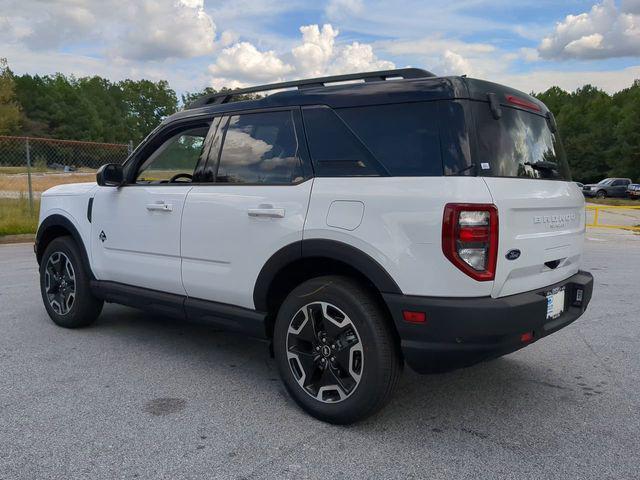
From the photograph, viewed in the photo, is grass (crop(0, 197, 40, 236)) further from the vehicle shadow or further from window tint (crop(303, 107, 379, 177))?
window tint (crop(303, 107, 379, 177))

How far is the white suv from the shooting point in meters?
2.88

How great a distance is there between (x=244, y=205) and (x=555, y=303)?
1.95 metres

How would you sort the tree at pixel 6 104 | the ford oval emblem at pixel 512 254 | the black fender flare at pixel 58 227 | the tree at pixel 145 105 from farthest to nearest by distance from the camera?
1. the tree at pixel 145 105
2. the tree at pixel 6 104
3. the black fender flare at pixel 58 227
4. the ford oval emblem at pixel 512 254

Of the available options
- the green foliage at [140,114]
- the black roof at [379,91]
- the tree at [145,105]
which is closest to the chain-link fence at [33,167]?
the black roof at [379,91]

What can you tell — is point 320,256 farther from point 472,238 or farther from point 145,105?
point 145,105

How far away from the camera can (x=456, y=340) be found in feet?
9.43

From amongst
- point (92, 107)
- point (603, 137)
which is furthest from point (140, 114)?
point (603, 137)

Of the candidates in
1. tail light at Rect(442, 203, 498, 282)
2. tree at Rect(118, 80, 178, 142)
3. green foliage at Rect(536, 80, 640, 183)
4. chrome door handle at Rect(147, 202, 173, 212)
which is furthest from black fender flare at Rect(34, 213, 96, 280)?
tree at Rect(118, 80, 178, 142)

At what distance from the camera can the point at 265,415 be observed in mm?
3400

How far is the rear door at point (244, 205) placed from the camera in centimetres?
346

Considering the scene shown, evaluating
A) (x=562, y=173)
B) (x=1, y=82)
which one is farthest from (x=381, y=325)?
(x=1, y=82)

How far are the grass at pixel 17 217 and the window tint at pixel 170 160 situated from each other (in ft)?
30.6

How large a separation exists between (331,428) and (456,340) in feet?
2.98

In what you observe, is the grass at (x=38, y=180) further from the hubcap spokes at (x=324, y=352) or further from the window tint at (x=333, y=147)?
the hubcap spokes at (x=324, y=352)
